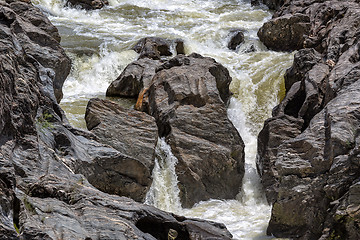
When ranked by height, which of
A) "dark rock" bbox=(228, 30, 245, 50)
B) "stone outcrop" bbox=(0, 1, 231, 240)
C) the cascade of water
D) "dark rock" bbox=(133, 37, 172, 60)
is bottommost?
the cascade of water

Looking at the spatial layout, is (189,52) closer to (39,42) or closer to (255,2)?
(39,42)

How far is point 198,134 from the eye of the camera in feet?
39.3

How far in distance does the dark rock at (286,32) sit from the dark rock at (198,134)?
771cm

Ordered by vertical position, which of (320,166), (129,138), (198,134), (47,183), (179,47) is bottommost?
(198,134)

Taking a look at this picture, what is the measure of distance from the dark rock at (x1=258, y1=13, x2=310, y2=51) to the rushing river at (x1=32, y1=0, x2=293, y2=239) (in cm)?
53

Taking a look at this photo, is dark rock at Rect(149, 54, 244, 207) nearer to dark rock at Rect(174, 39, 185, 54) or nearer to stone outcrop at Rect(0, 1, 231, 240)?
stone outcrop at Rect(0, 1, 231, 240)

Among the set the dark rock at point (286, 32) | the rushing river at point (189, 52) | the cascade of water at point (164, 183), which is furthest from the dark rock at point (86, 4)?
the cascade of water at point (164, 183)

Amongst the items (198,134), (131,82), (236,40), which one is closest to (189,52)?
(236,40)

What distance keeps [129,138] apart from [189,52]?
32.9 ft

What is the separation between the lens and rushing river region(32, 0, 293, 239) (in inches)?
433

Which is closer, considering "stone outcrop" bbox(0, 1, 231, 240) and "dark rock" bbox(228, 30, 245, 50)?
"stone outcrop" bbox(0, 1, 231, 240)

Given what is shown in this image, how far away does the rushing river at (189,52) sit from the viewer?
36.1 feet

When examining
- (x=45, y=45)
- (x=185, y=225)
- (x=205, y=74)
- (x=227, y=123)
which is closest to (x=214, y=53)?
(x=205, y=74)

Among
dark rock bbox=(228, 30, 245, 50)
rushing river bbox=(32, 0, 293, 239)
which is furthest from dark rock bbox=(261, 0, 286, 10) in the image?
dark rock bbox=(228, 30, 245, 50)
